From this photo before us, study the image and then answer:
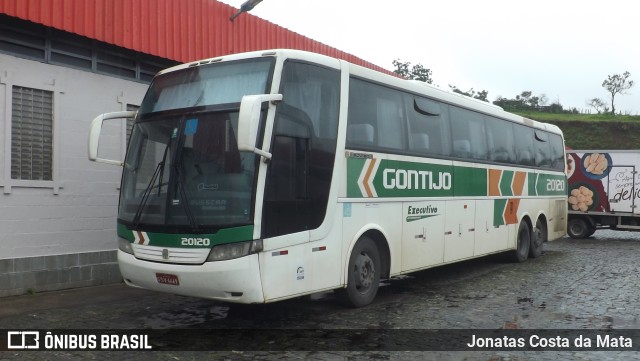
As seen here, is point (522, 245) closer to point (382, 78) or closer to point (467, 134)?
point (467, 134)

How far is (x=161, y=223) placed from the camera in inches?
253

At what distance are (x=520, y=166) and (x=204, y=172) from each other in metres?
8.89

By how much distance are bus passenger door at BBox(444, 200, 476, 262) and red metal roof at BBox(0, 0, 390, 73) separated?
572 cm

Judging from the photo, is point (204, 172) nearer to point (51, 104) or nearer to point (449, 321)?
point (449, 321)

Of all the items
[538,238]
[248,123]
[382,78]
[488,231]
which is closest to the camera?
[248,123]

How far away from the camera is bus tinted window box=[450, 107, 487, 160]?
10141mm

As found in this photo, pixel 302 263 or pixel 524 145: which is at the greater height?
pixel 524 145

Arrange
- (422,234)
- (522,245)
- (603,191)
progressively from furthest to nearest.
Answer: (603,191), (522,245), (422,234)

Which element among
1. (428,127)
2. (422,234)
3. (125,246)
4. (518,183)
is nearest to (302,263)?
(125,246)

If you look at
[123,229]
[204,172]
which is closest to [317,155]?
[204,172]

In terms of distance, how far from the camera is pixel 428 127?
9.29 meters

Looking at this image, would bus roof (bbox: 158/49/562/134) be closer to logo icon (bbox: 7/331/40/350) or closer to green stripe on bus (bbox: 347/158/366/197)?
green stripe on bus (bbox: 347/158/366/197)

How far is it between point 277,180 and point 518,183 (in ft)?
26.9

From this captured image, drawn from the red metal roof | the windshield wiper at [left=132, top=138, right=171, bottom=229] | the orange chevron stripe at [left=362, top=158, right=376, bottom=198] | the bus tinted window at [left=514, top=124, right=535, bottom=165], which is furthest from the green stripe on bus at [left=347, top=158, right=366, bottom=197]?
the bus tinted window at [left=514, top=124, right=535, bottom=165]
